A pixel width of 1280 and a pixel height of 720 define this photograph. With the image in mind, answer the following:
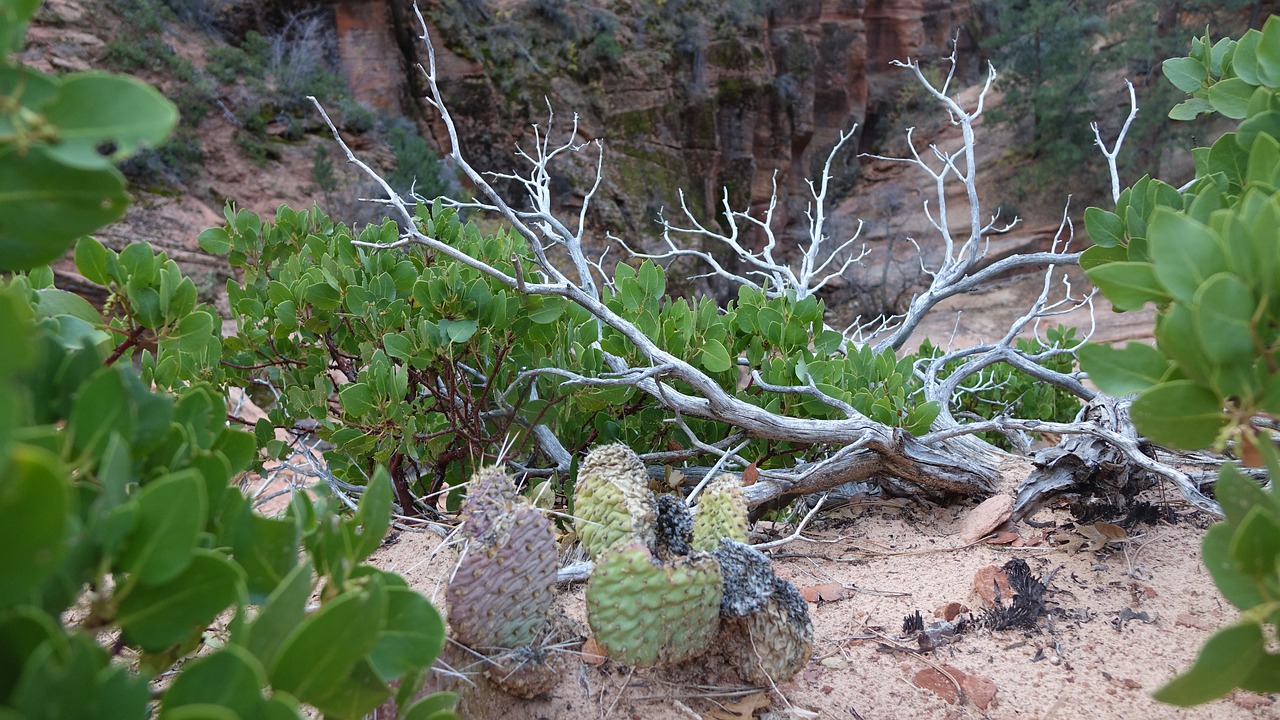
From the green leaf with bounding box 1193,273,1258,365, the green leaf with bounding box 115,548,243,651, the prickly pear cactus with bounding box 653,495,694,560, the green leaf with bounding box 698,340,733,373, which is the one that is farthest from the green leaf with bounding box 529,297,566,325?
the green leaf with bounding box 1193,273,1258,365

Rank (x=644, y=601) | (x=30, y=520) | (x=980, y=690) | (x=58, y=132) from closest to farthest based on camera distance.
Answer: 1. (x=30, y=520)
2. (x=58, y=132)
3. (x=644, y=601)
4. (x=980, y=690)

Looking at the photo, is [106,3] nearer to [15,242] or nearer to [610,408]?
[610,408]

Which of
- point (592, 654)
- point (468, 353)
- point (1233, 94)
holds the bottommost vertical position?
point (592, 654)

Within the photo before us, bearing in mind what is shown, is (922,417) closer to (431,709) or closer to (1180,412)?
(1180,412)

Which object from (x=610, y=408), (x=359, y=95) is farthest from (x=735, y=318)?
(x=359, y=95)

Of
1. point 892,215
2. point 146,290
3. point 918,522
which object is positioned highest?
point 146,290

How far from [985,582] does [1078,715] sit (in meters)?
0.44

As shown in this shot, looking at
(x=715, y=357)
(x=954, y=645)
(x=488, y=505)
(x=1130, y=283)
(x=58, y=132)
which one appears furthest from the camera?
(x=715, y=357)

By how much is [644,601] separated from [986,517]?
1384mm

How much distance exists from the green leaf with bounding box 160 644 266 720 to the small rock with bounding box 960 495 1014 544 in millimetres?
1959

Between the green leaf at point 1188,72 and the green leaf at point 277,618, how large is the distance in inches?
77.2

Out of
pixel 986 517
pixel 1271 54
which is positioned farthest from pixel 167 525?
pixel 986 517

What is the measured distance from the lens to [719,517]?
1407mm

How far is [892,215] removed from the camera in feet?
54.0
